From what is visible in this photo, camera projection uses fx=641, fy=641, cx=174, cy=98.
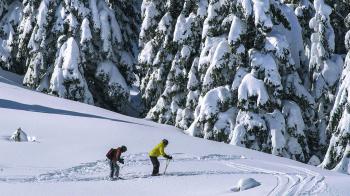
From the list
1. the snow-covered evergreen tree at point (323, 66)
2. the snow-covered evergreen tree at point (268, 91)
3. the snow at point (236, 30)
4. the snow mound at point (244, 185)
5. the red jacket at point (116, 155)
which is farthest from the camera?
the snow-covered evergreen tree at point (323, 66)

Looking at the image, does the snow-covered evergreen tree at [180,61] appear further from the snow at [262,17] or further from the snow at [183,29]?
the snow at [262,17]

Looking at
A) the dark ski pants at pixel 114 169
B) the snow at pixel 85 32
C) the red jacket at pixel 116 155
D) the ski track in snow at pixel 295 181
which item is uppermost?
the snow at pixel 85 32

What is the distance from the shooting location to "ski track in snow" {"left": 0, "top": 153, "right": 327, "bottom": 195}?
1659 cm

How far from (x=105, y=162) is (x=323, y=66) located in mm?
12841

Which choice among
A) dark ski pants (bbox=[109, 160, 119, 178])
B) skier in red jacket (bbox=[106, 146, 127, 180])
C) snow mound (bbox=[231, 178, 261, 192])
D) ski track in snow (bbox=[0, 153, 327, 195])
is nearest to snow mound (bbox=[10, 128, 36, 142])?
ski track in snow (bbox=[0, 153, 327, 195])

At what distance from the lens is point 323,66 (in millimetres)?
28609

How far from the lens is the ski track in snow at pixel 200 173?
16.6m

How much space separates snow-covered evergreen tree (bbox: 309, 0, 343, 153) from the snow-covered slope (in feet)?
21.1

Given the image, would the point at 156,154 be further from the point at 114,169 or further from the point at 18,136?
the point at 18,136

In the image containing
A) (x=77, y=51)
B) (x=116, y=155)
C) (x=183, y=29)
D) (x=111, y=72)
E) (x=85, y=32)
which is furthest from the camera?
(x=111, y=72)

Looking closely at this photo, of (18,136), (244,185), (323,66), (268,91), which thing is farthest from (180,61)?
(244,185)

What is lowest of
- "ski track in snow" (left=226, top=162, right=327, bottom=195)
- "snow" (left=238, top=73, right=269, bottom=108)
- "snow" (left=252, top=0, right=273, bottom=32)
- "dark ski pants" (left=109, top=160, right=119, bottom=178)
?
"ski track in snow" (left=226, top=162, right=327, bottom=195)

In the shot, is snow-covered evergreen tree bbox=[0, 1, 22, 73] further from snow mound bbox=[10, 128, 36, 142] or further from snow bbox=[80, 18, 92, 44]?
snow mound bbox=[10, 128, 36, 142]

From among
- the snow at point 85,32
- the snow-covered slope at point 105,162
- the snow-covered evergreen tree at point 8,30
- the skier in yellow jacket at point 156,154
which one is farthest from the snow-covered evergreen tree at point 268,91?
the snow-covered evergreen tree at point 8,30
